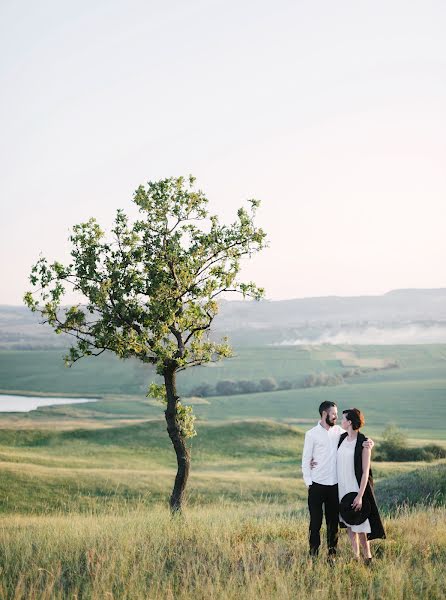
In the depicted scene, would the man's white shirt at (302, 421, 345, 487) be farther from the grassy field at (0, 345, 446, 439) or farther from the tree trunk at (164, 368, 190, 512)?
the grassy field at (0, 345, 446, 439)

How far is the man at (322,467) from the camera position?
11.3m

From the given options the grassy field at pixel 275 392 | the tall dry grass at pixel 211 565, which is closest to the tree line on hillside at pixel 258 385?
the grassy field at pixel 275 392

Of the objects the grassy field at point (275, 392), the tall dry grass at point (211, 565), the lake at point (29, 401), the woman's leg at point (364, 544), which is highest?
the woman's leg at point (364, 544)

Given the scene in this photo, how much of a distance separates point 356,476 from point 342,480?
0.27m

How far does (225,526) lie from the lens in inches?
553

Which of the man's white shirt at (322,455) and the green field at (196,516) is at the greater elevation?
the man's white shirt at (322,455)

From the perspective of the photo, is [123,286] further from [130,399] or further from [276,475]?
[130,399]

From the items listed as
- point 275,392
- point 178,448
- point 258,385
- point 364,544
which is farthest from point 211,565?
point 258,385

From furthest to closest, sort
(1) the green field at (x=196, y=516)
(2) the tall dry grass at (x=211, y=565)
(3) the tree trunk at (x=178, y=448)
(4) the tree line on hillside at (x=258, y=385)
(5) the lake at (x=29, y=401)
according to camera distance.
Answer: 1. (4) the tree line on hillside at (x=258, y=385)
2. (5) the lake at (x=29, y=401)
3. (3) the tree trunk at (x=178, y=448)
4. (1) the green field at (x=196, y=516)
5. (2) the tall dry grass at (x=211, y=565)

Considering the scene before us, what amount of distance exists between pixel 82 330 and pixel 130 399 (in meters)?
118

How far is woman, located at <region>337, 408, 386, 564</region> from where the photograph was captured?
11.0 meters

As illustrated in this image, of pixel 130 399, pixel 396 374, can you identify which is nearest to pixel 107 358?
pixel 130 399

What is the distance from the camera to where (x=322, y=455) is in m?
11.4

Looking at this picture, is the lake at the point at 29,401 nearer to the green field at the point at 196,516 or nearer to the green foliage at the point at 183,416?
the green field at the point at 196,516
